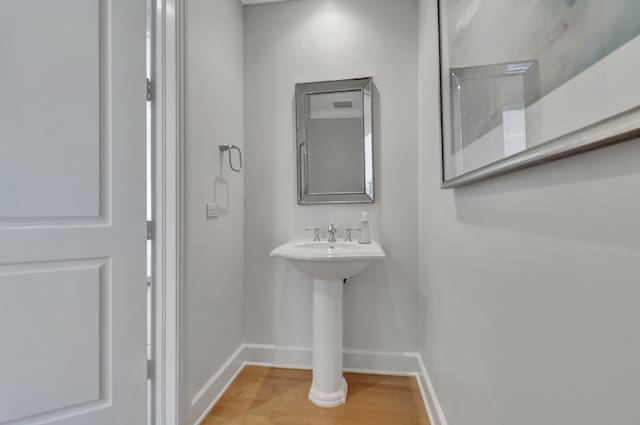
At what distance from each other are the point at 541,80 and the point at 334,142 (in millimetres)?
1425

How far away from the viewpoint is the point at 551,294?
490 mm

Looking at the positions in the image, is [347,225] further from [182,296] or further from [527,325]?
[527,325]

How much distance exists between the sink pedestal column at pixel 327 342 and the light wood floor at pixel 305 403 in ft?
0.27

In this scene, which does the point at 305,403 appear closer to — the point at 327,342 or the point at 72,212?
the point at 327,342

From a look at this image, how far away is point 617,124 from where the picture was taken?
1.07 feet

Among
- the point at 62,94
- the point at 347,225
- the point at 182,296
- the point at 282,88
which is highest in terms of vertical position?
the point at 282,88

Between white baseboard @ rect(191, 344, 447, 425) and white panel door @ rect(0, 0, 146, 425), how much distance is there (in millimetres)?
504

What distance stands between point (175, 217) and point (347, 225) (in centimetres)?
105

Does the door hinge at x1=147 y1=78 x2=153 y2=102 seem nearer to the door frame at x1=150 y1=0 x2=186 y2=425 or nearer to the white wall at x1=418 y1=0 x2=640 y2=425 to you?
the door frame at x1=150 y1=0 x2=186 y2=425

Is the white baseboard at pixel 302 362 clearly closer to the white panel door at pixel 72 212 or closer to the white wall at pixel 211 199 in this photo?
the white wall at pixel 211 199

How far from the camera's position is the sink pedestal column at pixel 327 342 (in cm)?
150

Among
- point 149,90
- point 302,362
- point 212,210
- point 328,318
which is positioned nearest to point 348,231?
point 328,318

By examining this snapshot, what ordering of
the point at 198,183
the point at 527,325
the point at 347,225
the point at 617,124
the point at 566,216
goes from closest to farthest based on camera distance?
the point at 617,124 < the point at 566,216 < the point at 527,325 < the point at 198,183 < the point at 347,225

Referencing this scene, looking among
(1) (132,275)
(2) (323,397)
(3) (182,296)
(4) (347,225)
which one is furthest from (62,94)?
(2) (323,397)
